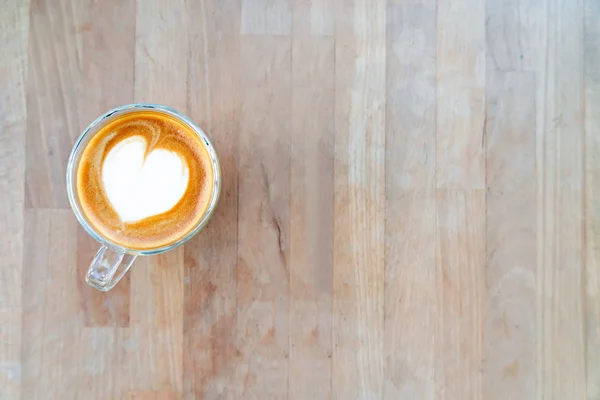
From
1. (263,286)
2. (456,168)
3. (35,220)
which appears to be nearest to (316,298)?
(263,286)

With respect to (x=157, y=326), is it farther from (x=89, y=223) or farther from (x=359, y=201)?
(x=359, y=201)

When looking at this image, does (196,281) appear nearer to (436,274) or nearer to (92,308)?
(92,308)

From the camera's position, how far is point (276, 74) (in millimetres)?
614

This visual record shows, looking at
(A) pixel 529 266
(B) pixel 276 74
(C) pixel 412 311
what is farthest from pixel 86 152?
(A) pixel 529 266

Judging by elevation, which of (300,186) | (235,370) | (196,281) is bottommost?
→ (235,370)

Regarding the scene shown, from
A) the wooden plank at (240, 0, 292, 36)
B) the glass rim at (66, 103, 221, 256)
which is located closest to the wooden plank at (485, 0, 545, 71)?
the wooden plank at (240, 0, 292, 36)

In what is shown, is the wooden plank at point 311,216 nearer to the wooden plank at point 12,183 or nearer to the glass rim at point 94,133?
the glass rim at point 94,133

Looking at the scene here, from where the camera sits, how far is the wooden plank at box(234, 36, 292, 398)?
1.99ft

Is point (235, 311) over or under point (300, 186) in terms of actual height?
under

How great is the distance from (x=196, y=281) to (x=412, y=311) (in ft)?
0.84

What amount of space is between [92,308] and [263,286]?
0.20 meters

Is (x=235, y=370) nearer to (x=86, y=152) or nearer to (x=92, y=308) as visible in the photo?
(x=92, y=308)

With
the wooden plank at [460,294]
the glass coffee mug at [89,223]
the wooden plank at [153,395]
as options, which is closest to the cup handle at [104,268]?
the glass coffee mug at [89,223]

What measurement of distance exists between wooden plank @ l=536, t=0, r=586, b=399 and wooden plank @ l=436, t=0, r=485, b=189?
73 mm
